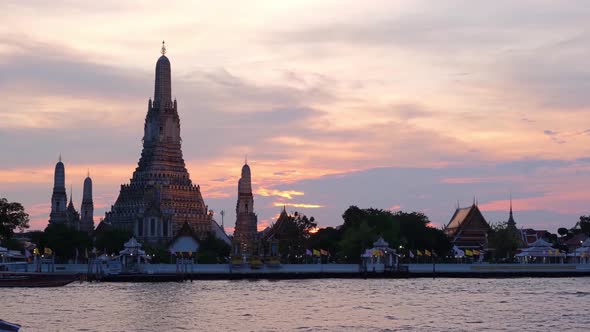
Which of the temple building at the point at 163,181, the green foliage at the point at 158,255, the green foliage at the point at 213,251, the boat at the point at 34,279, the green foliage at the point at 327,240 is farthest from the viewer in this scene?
the temple building at the point at 163,181

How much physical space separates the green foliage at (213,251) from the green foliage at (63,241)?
15.1 metres

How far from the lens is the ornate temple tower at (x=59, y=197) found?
619 ft

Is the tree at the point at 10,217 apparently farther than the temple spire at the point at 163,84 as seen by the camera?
No

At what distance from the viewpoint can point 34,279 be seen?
3949 inches

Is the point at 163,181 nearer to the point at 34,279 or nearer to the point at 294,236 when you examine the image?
the point at 294,236

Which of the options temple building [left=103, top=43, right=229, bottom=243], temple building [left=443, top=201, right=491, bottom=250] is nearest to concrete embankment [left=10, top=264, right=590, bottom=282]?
temple building [left=443, top=201, right=491, bottom=250]

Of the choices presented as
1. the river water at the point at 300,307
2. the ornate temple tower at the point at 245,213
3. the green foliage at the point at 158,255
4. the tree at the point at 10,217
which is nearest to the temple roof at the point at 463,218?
the ornate temple tower at the point at 245,213

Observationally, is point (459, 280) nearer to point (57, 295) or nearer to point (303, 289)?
point (303, 289)

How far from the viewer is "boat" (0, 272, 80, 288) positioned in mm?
98694

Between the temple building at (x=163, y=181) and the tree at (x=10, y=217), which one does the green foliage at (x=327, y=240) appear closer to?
the temple building at (x=163, y=181)

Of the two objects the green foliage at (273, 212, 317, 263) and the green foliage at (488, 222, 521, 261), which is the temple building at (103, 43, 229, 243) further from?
the green foliage at (488, 222, 521, 261)

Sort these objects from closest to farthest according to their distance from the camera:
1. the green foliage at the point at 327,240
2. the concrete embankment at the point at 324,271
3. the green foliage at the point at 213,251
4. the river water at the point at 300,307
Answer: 1. the river water at the point at 300,307
2. the concrete embankment at the point at 324,271
3. the green foliage at the point at 213,251
4. the green foliage at the point at 327,240

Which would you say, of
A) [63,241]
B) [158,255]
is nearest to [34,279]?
[63,241]

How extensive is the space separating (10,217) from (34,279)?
13493 mm
